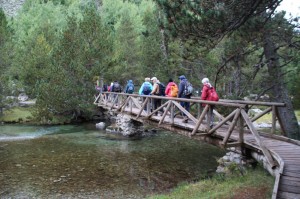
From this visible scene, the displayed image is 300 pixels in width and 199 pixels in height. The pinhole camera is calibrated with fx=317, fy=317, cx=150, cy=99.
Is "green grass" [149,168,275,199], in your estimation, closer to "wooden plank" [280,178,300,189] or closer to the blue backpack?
"wooden plank" [280,178,300,189]

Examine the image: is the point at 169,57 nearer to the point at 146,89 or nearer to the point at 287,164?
the point at 146,89

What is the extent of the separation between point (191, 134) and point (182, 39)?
10.9 feet

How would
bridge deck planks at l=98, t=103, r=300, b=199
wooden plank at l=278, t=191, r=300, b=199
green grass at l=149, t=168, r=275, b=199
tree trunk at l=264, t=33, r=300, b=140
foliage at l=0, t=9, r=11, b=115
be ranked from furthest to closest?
foliage at l=0, t=9, r=11, b=115 → tree trunk at l=264, t=33, r=300, b=140 → green grass at l=149, t=168, r=275, b=199 → bridge deck planks at l=98, t=103, r=300, b=199 → wooden plank at l=278, t=191, r=300, b=199

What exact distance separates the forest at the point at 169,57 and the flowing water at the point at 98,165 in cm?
353

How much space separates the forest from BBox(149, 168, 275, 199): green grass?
386 centimetres

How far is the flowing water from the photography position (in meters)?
9.91

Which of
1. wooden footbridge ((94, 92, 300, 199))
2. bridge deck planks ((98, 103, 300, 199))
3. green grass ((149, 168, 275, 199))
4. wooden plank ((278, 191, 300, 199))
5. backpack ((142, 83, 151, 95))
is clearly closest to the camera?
wooden plank ((278, 191, 300, 199))

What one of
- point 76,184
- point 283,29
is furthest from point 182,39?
point 76,184

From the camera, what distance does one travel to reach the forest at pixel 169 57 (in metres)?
8.66

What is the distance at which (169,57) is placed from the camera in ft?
91.5

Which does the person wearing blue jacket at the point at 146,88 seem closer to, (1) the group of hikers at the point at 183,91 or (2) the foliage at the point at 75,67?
(1) the group of hikers at the point at 183,91

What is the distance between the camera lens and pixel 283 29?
10.7m

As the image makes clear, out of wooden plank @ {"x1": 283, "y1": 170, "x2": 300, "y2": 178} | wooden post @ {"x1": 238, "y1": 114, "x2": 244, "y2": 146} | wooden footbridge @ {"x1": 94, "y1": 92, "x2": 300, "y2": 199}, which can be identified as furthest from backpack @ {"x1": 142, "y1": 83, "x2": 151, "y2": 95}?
wooden plank @ {"x1": 283, "y1": 170, "x2": 300, "y2": 178}

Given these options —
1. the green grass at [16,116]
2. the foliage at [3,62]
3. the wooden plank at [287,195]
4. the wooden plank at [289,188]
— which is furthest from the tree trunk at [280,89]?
the foliage at [3,62]
